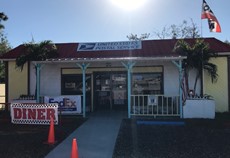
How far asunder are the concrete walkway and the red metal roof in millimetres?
4423

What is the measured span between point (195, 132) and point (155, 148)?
263 cm

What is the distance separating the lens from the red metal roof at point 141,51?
1551cm

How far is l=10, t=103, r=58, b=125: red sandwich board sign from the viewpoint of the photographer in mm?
11320

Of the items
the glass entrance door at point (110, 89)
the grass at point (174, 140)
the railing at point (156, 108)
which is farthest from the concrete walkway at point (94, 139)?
the glass entrance door at point (110, 89)

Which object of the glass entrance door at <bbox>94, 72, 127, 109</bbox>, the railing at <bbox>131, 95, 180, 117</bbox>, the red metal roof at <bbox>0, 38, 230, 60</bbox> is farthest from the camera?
the glass entrance door at <bbox>94, 72, 127, 109</bbox>

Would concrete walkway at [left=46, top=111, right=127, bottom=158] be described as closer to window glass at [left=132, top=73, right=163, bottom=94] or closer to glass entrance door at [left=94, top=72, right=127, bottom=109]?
window glass at [left=132, top=73, right=163, bottom=94]

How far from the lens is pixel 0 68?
1373 inches

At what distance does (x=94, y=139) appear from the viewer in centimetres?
895

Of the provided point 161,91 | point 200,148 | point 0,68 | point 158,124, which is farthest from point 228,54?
point 0,68

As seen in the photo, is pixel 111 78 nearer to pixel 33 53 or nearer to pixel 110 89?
pixel 110 89

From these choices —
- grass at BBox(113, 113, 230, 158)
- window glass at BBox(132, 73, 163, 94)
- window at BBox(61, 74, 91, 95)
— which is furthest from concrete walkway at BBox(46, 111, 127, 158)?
window at BBox(61, 74, 91, 95)

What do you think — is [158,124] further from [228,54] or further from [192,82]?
[228,54]

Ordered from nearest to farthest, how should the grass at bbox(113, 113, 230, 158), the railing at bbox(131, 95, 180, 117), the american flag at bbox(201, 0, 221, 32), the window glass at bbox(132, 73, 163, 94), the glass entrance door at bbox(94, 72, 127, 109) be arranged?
the grass at bbox(113, 113, 230, 158)
the railing at bbox(131, 95, 180, 117)
the american flag at bbox(201, 0, 221, 32)
the window glass at bbox(132, 73, 163, 94)
the glass entrance door at bbox(94, 72, 127, 109)

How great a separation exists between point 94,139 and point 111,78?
7.37 metres
